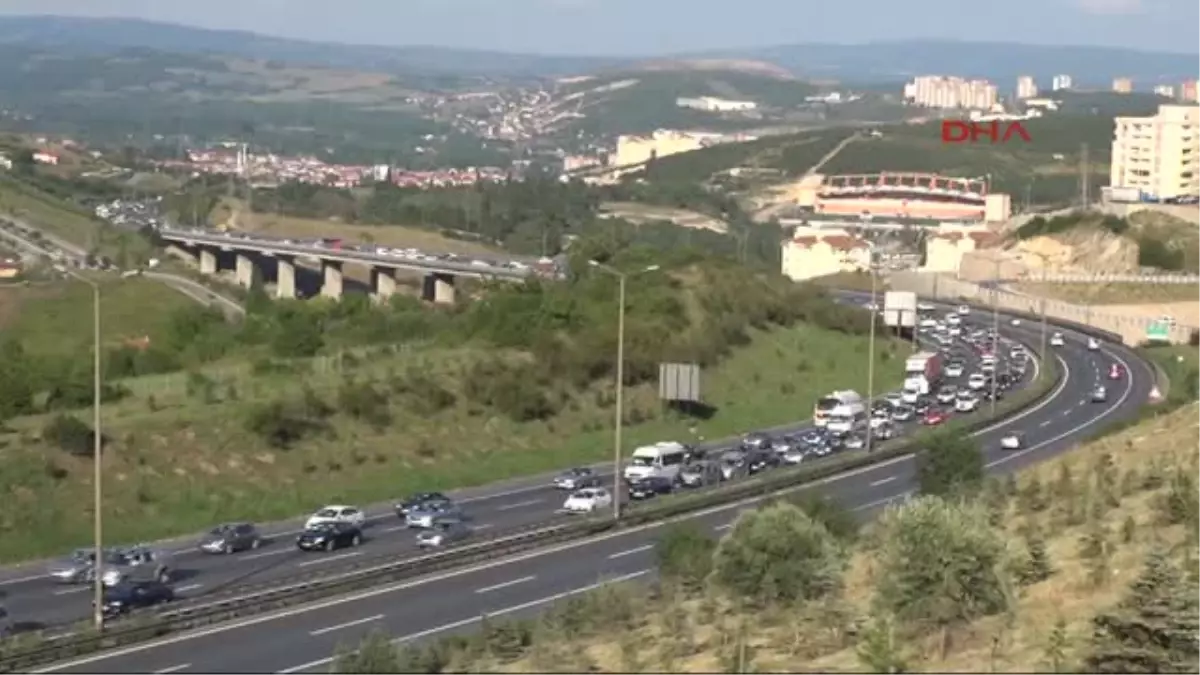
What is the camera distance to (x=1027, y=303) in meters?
102

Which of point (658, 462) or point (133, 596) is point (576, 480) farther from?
point (133, 596)

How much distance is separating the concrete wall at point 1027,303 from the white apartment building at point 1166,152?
3601 centimetres

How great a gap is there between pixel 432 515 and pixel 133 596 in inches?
370

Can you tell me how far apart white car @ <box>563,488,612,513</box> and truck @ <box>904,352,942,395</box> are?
84.7 ft

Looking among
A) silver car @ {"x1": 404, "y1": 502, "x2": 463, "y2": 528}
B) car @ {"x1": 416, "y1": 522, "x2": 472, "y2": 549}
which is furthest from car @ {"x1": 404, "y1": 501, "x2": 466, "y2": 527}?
car @ {"x1": 416, "y1": 522, "x2": 472, "y2": 549}

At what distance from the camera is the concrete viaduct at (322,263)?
3853 inches

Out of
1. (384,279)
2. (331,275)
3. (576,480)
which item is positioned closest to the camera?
(576,480)

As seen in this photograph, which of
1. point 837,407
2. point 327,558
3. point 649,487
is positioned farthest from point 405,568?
point 837,407

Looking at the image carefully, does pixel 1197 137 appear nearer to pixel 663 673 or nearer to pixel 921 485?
pixel 921 485

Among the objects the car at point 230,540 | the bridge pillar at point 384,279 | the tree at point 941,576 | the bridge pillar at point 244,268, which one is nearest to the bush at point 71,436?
the car at point 230,540

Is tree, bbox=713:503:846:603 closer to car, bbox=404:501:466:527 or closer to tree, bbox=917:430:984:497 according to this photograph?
tree, bbox=917:430:984:497

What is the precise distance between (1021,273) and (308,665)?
3930 inches

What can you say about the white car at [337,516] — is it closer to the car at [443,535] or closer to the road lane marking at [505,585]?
the car at [443,535]

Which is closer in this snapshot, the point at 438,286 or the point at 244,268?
the point at 438,286
